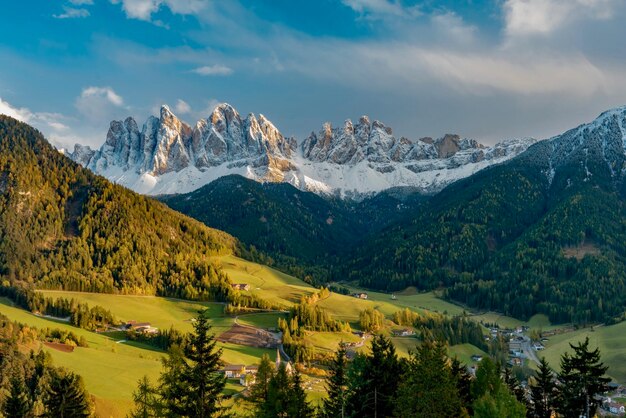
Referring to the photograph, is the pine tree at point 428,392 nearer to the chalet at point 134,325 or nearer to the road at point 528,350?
the chalet at point 134,325

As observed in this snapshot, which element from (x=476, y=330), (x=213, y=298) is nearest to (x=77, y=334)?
(x=213, y=298)

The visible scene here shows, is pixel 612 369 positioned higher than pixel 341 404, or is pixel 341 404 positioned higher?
pixel 341 404

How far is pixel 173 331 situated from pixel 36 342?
35396mm

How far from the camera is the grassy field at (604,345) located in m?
144

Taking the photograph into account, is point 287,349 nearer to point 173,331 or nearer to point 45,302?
point 173,331

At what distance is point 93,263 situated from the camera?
199 metres

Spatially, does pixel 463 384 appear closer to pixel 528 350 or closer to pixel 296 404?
pixel 296 404

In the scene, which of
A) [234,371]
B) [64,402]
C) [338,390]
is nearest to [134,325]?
[234,371]

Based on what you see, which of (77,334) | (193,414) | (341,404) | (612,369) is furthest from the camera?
(612,369)

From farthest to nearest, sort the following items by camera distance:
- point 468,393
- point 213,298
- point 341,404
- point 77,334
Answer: point 213,298
point 77,334
point 468,393
point 341,404

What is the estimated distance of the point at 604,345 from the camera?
547 feet

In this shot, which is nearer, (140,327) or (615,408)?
(615,408)

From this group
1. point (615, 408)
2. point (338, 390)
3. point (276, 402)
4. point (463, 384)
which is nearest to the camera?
point (276, 402)

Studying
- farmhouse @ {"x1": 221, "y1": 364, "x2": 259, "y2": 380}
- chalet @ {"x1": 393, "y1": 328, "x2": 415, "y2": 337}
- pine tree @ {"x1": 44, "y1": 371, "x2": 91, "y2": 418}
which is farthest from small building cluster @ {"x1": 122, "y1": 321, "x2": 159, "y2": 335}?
pine tree @ {"x1": 44, "y1": 371, "x2": 91, "y2": 418}
